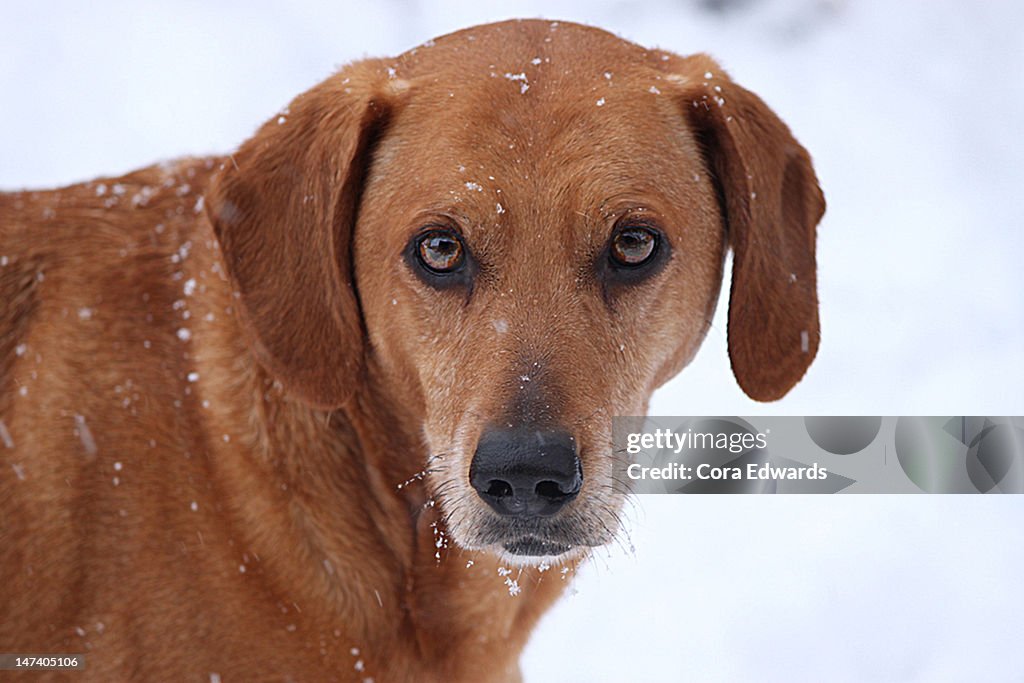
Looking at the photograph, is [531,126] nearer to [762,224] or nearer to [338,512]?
[762,224]

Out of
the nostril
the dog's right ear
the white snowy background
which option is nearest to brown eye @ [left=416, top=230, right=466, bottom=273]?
the dog's right ear

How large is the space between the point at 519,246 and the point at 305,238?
1.82 ft

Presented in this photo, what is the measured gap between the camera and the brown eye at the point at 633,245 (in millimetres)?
2686

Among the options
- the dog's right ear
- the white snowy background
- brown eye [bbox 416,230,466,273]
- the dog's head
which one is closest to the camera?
the dog's head

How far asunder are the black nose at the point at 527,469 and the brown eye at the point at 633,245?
498 mm

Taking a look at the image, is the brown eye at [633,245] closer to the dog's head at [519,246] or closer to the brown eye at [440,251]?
the dog's head at [519,246]

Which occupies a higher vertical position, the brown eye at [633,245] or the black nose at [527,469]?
the brown eye at [633,245]

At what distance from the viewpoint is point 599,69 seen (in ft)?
9.20

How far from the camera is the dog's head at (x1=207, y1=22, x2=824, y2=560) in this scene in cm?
255

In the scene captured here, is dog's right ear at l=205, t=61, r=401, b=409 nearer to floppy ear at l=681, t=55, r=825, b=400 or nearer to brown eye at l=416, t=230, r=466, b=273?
brown eye at l=416, t=230, r=466, b=273

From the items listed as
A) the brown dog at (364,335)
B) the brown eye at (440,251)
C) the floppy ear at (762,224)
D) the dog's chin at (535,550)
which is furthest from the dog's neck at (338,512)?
the floppy ear at (762,224)

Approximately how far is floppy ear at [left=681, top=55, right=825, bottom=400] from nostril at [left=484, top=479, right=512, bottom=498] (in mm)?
888

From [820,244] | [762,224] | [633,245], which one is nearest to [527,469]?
[633,245]

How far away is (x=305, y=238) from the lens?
2807 millimetres
